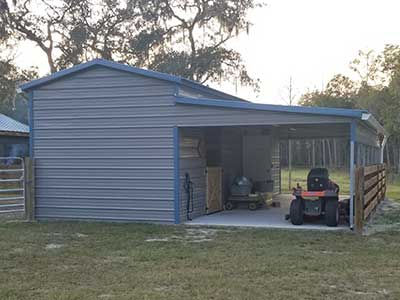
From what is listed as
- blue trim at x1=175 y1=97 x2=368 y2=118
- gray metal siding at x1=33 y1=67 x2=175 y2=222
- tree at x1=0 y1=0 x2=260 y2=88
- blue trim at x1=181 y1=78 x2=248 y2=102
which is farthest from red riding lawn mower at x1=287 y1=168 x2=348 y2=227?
tree at x1=0 y1=0 x2=260 y2=88

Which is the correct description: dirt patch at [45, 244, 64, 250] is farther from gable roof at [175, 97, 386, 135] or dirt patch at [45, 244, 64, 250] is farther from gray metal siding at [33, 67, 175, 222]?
gable roof at [175, 97, 386, 135]

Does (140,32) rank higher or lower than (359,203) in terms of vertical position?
higher

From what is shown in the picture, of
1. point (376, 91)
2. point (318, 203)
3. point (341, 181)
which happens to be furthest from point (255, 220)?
point (376, 91)

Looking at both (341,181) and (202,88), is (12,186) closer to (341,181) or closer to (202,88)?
(202,88)

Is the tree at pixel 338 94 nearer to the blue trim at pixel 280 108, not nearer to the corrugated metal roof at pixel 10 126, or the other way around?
the corrugated metal roof at pixel 10 126

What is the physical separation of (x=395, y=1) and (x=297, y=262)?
9.61m

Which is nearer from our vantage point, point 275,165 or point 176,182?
point 176,182

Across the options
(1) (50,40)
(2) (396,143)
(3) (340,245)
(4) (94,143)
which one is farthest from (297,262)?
(2) (396,143)

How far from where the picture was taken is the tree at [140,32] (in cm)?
2483

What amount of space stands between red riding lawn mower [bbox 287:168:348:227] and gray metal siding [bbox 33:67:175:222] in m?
2.33

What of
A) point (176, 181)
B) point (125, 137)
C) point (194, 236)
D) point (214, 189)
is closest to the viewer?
point (194, 236)

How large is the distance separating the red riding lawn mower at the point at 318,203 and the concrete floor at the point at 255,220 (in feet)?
0.55

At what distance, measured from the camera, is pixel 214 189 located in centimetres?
1246

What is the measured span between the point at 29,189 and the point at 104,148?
1781mm
